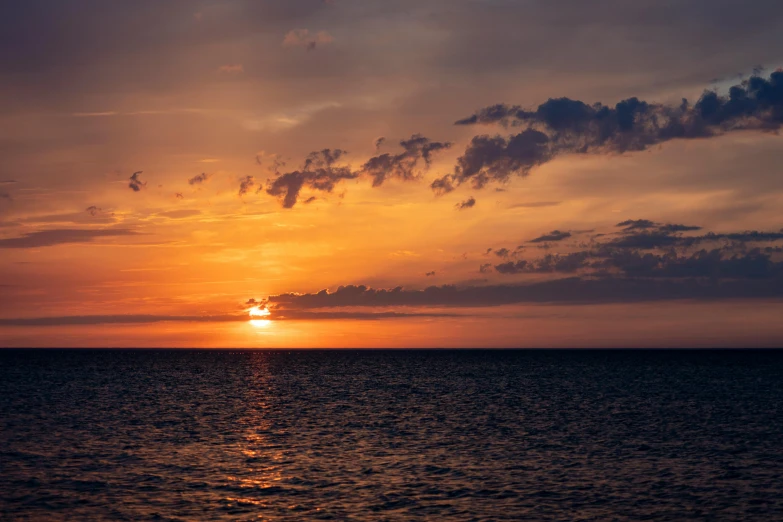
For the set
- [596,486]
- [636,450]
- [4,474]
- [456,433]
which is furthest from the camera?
[456,433]

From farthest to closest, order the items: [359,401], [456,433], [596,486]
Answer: [359,401]
[456,433]
[596,486]

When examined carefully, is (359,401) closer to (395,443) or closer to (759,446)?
(395,443)

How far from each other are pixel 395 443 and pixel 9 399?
213 ft

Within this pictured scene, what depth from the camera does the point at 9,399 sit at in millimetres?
98000

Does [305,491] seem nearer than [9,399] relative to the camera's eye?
Yes

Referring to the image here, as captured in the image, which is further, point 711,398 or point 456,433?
point 711,398

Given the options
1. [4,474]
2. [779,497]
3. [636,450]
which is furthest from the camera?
[636,450]

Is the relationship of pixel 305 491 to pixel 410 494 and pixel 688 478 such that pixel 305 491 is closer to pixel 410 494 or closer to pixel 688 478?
pixel 410 494

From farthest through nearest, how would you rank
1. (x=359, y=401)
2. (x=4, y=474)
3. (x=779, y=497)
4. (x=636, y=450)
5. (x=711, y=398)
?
(x=711, y=398) → (x=359, y=401) → (x=636, y=450) → (x=4, y=474) → (x=779, y=497)

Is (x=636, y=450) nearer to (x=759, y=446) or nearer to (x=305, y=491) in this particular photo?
(x=759, y=446)

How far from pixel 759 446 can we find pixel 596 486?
2154cm

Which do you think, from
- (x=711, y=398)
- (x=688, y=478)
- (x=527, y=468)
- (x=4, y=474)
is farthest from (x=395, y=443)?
(x=711, y=398)

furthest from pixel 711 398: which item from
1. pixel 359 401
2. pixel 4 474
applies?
pixel 4 474

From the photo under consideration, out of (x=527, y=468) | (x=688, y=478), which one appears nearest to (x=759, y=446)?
(x=688, y=478)
